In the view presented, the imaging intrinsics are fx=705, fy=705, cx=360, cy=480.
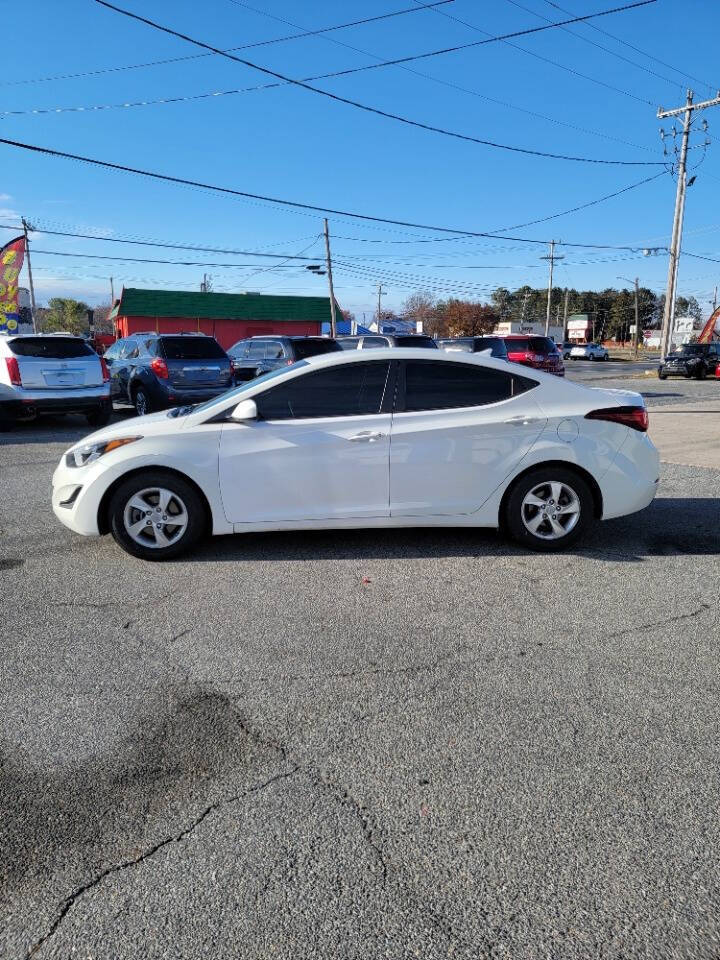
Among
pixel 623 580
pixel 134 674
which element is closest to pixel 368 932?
pixel 134 674

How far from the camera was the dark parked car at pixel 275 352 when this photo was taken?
16.4 metres

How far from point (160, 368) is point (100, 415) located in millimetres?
1520

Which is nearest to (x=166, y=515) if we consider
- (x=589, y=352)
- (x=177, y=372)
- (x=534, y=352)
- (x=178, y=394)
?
(x=178, y=394)

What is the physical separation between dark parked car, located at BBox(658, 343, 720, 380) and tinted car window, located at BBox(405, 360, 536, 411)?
27.7 meters

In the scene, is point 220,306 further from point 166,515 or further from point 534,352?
point 166,515

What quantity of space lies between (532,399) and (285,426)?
6.24 ft

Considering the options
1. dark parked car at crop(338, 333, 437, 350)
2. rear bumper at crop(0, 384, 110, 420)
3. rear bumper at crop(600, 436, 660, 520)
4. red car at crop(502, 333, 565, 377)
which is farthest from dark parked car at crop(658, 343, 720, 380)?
rear bumper at crop(600, 436, 660, 520)

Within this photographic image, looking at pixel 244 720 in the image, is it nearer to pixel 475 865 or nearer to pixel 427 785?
pixel 427 785

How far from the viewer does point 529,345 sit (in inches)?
959

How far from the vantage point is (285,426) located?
5227 mm

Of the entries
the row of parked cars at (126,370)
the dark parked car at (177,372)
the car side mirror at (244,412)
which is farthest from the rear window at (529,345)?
the car side mirror at (244,412)

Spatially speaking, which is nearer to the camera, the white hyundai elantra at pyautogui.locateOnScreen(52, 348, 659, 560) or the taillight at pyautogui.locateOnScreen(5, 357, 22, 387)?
the white hyundai elantra at pyautogui.locateOnScreen(52, 348, 659, 560)

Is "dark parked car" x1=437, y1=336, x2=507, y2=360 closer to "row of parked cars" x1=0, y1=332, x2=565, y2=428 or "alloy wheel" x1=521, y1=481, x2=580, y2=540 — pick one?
"row of parked cars" x1=0, y1=332, x2=565, y2=428

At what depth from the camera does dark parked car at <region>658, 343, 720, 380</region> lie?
2984 cm
